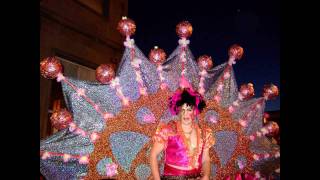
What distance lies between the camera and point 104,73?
410cm

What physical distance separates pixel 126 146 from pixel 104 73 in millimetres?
930

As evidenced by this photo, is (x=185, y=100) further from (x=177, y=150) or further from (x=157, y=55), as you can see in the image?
(x=157, y=55)

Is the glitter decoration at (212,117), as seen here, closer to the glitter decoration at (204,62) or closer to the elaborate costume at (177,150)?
the glitter decoration at (204,62)

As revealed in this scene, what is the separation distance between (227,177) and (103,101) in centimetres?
198

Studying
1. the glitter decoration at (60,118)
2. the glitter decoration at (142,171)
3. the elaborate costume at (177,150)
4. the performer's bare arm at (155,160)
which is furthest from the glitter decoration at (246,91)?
the glitter decoration at (60,118)

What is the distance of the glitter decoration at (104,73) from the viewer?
4094mm

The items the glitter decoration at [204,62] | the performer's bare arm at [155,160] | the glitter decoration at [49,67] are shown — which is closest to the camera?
the performer's bare arm at [155,160]

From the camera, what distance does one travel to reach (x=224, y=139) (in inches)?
201

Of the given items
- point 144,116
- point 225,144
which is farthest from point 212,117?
point 144,116

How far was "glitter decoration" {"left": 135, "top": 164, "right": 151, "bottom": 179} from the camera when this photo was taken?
14.7 feet

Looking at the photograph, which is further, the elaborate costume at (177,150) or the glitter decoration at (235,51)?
the glitter decoration at (235,51)

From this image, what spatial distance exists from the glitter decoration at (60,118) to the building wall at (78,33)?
2580 millimetres
